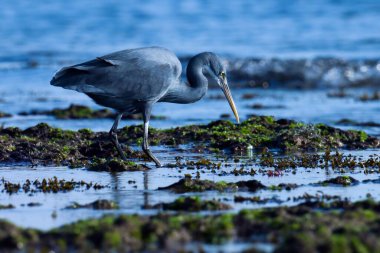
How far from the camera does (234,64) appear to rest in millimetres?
27438

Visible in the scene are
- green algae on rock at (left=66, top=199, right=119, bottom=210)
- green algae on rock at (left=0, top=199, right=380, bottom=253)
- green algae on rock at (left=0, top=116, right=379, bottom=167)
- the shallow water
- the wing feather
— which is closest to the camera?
green algae on rock at (left=0, top=199, right=380, bottom=253)

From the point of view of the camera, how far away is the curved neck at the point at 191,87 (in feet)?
37.3

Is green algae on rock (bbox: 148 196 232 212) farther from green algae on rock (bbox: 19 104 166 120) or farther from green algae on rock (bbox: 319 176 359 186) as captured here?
green algae on rock (bbox: 19 104 166 120)

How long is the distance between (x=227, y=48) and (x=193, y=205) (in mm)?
23785

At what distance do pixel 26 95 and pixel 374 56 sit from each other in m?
12.2

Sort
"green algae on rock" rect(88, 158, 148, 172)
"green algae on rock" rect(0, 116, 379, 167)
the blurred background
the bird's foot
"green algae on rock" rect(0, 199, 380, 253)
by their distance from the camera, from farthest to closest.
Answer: the blurred background → "green algae on rock" rect(0, 116, 379, 167) → the bird's foot → "green algae on rock" rect(88, 158, 148, 172) → "green algae on rock" rect(0, 199, 380, 253)

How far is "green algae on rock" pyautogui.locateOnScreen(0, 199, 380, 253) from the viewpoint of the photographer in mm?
6328

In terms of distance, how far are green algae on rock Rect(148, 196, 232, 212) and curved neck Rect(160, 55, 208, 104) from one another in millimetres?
3574

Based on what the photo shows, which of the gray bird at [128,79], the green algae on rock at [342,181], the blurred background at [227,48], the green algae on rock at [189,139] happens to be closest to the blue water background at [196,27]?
the blurred background at [227,48]

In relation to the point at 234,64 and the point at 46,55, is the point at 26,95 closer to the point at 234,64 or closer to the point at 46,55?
the point at 234,64

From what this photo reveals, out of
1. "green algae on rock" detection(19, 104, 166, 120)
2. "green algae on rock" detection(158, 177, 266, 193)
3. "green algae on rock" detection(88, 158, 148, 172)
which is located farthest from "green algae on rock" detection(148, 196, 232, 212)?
"green algae on rock" detection(19, 104, 166, 120)

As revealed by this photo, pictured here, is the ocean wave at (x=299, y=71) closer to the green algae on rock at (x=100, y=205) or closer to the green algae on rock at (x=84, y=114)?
the green algae on rock at (x=84, y=114)

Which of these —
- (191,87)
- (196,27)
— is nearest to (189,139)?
(191,87)

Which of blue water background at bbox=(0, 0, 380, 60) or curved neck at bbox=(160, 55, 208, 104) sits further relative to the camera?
blue water background at bbox=(0, 0, 380, 60)
